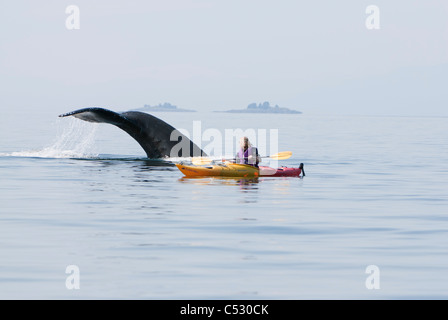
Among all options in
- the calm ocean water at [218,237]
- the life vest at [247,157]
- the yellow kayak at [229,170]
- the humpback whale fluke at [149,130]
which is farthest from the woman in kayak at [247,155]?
the humpback whale fluke at [149,130]

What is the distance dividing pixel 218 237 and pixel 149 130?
12.4 meters

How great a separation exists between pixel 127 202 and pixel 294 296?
849 cm

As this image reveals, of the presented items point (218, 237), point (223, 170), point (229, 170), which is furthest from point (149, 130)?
point (218, 237)

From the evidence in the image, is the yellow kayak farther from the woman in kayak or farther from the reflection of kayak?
the woman in kayak

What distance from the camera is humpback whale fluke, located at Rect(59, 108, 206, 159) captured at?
23.1 m

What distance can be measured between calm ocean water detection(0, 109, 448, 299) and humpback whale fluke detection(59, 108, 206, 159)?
1.57 meters

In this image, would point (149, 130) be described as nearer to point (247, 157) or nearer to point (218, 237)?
→ point (247, 157)

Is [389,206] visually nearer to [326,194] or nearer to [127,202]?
[326,194]

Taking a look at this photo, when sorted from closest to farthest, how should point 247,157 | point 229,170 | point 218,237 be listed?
point 218,237, point 229,170, point 247,157

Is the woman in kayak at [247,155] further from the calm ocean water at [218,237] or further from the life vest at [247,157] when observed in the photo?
the calm ocean water at [218,237]

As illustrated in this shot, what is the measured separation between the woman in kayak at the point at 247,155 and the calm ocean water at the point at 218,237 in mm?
757

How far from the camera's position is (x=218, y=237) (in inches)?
508

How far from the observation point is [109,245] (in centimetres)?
1198

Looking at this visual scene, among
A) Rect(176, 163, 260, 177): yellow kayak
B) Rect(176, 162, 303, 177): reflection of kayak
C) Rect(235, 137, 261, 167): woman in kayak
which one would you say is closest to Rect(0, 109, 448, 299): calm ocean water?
Rect(176, 162, 303, 177): reflection of kayak
